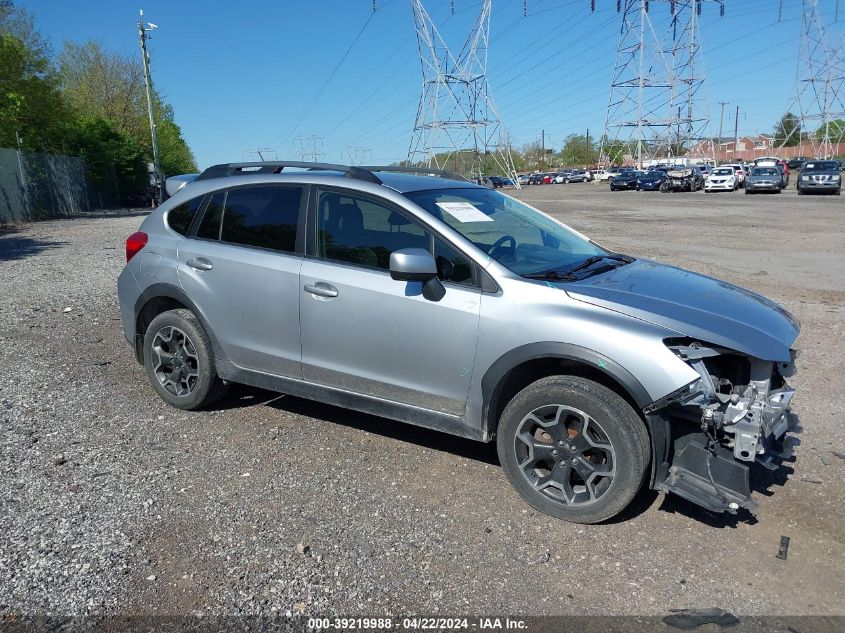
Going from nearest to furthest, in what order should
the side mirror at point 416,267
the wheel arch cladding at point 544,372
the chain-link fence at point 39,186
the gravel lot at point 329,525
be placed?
1. the gravel lot at point 329,525
2. the wheel arch cladding at point 544,372
3. the side mirror at point 416,267
4. the chain-link fence at point 39,186

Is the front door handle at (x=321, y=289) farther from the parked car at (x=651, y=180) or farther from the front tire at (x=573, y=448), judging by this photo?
the parked car at (x=651, y=180)

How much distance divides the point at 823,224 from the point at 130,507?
21.7m

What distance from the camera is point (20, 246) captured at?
53.0ft

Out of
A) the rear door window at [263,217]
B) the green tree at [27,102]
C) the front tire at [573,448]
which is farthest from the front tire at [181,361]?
the green tree at [27,102]

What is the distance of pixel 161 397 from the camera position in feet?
17.2

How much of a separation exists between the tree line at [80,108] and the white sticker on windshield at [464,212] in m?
27.8

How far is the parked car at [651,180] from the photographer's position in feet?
164

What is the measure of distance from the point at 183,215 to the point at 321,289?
5.26 ft

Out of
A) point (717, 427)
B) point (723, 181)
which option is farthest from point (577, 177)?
point (717, 427)

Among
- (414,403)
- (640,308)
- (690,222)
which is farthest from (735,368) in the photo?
(690,222)

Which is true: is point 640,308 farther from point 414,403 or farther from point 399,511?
point 399,511

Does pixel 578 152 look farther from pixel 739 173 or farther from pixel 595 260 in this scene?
pixel 595 260

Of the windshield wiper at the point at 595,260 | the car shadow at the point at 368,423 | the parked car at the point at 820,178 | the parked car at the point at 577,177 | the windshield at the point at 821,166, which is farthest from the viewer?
the parked car at the point at 577,177

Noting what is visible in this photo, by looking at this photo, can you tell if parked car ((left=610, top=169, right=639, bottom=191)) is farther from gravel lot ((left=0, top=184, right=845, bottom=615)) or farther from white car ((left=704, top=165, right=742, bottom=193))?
gravel lot ((left=0, top=184, right=845, bottom=615))
